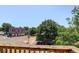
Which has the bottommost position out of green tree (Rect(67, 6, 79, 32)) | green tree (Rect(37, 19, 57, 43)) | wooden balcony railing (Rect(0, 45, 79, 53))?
wooden balcony railing (Rect(0, 45, 79, 53))

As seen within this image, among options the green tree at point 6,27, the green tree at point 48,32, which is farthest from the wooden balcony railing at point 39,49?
the green tree at point 6,27

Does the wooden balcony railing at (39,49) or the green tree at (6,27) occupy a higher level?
the green tree at (6,27)

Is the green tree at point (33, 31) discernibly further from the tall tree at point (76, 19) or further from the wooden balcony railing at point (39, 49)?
the tall tree at point (76, 19)

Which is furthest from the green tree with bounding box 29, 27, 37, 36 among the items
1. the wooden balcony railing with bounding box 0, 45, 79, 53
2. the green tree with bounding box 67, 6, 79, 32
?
the green tree with bounding box 67, 6, 79, 32

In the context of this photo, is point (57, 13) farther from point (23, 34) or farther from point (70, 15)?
point (23, 34)

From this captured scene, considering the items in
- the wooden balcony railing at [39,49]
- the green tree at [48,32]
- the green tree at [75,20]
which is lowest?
the wooden balcony railing at [39,49]

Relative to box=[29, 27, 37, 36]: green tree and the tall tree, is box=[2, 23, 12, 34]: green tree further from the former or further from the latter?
the tall tree

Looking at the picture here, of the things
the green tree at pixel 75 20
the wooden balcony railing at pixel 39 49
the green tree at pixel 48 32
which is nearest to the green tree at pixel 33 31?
the green tree at pixel 48 32

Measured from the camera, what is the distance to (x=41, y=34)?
11.1 feet

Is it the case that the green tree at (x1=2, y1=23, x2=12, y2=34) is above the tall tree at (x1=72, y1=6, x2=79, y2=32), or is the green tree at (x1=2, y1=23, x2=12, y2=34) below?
below
